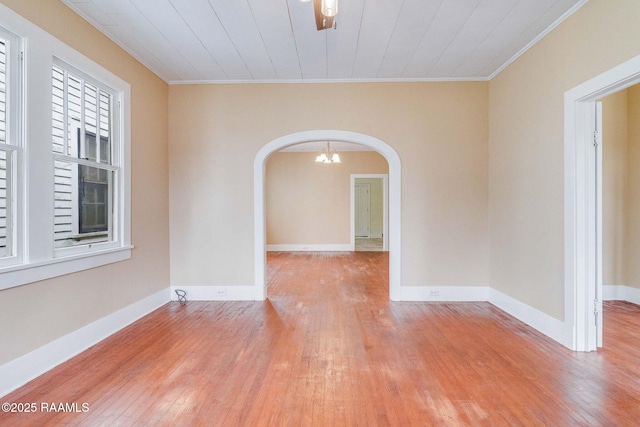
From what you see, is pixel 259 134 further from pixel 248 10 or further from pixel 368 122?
pixel 248 10

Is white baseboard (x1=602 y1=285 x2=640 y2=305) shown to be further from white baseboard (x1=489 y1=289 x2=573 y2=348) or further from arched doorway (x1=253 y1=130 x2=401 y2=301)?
arched doorway (x1=253 y1=130 x2=401 y2=301)

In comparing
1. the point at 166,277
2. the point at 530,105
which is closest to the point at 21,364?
the point at 166,277

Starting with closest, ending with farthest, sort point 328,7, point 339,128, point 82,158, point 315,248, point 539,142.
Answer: point 328,7
point 82,158
point 539,142
point 339,128
point 315,248

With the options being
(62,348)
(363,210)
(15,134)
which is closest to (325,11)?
(15,134)

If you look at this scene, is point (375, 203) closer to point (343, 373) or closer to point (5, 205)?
point (343, 373)

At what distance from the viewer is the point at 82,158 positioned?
2979mm

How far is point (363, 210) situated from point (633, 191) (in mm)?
8738

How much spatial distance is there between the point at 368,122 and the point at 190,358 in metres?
3.33

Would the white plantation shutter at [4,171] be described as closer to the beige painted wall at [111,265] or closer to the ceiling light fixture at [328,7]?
the beige painted wall at [111,265]

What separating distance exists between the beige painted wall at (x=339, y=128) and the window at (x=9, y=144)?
214 cm

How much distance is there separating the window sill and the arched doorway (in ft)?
5.12

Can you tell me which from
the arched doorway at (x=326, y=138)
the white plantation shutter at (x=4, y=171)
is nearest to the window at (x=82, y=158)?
the white plantation shutter at (x=4, y=171)

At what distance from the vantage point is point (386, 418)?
1954 millimetres

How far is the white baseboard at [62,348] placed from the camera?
223 cm
